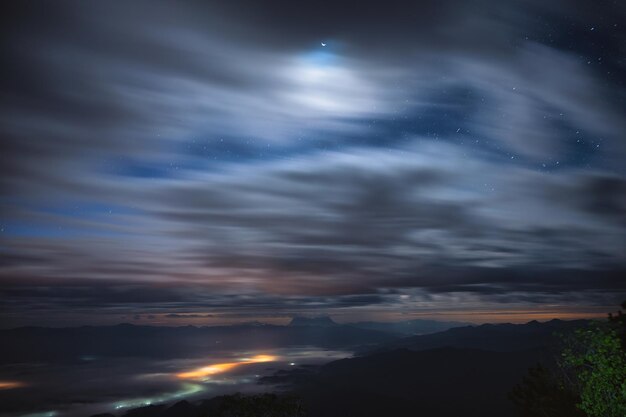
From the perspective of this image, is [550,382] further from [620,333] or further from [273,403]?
[273,403]

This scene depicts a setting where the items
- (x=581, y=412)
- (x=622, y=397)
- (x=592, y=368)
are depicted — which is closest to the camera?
(x=622, y=397)

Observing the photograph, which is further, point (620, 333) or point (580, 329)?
point (620, 333)

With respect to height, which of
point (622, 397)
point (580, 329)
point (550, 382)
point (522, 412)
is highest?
point (580, 329)

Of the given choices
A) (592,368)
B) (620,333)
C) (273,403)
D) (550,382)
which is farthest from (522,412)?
(273,403)

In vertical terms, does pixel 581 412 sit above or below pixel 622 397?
below

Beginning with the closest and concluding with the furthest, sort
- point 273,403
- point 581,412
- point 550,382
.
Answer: point 581,412 → point 550,382 → point 273,403

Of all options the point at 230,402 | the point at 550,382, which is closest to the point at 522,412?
the point at 550,382

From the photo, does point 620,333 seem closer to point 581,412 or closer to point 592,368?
point 581,412

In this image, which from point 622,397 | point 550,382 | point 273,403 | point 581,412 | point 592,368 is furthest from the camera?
point 273,403

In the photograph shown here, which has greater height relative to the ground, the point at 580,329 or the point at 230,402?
the point at 580,329
